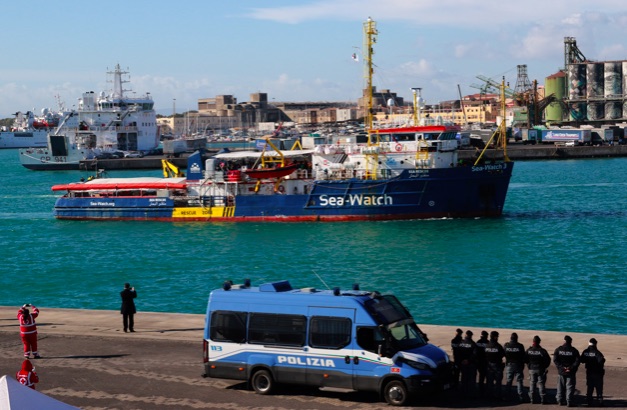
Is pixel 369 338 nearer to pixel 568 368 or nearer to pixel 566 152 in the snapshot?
pixel 568 368

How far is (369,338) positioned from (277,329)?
158 centimetres

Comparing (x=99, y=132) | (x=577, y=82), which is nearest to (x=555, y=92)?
(x=577, y=82)

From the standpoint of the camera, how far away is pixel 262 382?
14969 mm

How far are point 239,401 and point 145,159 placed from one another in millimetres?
98422

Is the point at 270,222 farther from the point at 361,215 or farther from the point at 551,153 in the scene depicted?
the point at 551,153

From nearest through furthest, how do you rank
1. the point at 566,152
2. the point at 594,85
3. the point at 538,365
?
the point at 538,365
the point at 566,152
the point at 594,85

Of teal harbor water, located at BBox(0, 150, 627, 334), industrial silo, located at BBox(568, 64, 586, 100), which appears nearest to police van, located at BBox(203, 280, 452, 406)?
teal harbor water, located at BBox(0, 150, 627, 334)

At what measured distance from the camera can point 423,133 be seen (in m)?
49.2

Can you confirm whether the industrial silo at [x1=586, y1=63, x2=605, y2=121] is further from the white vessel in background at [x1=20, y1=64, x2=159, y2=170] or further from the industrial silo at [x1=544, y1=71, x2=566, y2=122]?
the white vessel in background at [x1=20, y1=64, x2=159, y2=170]

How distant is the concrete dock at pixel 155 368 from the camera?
14445mm

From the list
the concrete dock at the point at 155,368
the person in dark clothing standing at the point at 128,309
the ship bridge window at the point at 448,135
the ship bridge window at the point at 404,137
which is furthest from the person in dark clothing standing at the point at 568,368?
the ship bridge window at the point at 404,137

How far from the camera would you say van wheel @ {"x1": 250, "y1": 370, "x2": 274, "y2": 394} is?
1488cm

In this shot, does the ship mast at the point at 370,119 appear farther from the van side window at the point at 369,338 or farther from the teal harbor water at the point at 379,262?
the van side window at the point at 369,338

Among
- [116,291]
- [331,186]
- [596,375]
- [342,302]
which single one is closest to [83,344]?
[342,302]
